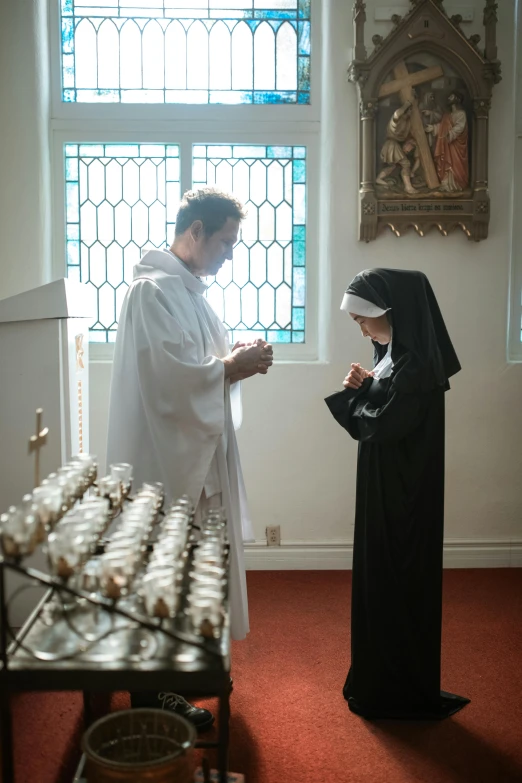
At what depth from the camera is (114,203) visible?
5.04 meters

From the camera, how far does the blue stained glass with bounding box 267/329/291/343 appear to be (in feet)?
17.0

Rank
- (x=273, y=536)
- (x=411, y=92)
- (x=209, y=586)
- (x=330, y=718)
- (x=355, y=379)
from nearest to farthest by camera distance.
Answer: (x=209, y=586)
(x=330, y=718)
(x=355, y=379)
(x=411, y=92)
(x=273, y=536)

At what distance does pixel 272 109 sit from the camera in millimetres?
5016

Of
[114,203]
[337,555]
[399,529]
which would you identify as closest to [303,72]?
[114,203]

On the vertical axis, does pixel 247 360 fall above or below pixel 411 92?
below

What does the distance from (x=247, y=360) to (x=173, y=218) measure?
2.26 m

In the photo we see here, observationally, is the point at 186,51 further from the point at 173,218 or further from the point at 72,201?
the point at 72,201

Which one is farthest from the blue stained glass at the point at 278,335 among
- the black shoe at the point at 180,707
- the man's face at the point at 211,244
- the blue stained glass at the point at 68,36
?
the black shoe at the point at 180,707

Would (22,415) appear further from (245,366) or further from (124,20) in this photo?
(124,20)

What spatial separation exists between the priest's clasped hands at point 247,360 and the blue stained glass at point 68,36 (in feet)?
9.90

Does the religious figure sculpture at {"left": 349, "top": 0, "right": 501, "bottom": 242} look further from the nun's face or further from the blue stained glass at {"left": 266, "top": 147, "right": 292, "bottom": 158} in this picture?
the nun's face

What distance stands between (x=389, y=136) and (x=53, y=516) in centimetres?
378

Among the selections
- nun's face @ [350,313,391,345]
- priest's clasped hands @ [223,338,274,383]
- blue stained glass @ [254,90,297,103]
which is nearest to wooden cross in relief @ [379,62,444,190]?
blue stained glass @ [254,90,297,103]

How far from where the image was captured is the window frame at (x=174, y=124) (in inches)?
195
